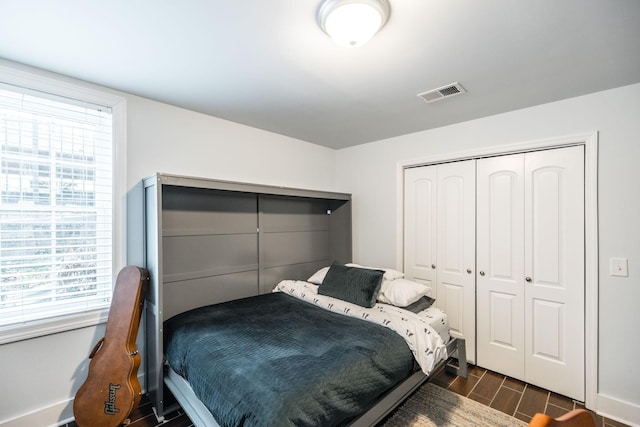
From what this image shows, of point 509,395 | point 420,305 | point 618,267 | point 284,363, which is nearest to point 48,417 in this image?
point 284,363

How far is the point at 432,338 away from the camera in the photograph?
2131mm

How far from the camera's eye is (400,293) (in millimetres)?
2566

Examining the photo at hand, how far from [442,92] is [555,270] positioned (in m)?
1.79

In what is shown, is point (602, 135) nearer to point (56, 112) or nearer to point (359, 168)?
point (359, 168)

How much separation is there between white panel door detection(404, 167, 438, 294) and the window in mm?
2895

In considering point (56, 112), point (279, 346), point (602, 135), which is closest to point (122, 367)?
point (279, 346)

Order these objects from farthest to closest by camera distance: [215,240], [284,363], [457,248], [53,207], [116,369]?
[457,248]
[215,240]
[53,207]
[116,369]
[284,363]

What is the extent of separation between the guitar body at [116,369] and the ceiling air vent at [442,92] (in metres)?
2.57

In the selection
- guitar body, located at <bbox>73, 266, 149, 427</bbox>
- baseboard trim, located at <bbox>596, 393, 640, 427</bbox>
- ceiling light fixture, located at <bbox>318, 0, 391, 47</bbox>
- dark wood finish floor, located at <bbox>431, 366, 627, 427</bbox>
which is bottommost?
dark wood finish floor, located at <bbox>431, 366, 627, 427</bbox>

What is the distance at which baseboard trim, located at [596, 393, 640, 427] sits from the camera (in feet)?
6.67

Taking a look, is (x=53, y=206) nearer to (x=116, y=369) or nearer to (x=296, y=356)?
(x=116, y=369)

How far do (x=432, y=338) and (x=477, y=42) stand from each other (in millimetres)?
1974

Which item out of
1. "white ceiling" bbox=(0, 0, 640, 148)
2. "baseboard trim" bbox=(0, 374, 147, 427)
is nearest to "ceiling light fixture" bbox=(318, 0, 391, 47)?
"white ceiling" bbox=(0, 0, 640, 148)

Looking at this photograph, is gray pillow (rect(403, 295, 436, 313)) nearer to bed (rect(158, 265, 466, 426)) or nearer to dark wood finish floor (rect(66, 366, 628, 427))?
bed (rect(158, 265, 466, 426))
